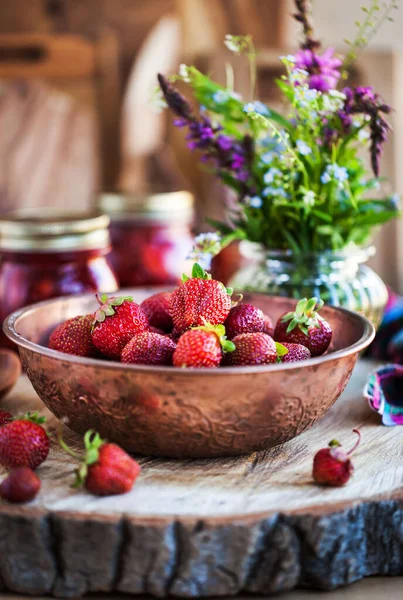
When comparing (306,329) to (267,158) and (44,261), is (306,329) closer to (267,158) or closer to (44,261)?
(267,158)

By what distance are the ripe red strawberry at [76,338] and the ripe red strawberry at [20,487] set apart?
20 cm

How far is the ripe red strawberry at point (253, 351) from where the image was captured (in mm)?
944

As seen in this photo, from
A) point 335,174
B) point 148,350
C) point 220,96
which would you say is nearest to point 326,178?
point 335,174

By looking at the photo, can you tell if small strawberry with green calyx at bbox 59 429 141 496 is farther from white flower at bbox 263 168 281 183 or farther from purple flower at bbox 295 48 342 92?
purple flower at bbox 295 48 342 92

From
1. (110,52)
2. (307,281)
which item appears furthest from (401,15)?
(307,281)

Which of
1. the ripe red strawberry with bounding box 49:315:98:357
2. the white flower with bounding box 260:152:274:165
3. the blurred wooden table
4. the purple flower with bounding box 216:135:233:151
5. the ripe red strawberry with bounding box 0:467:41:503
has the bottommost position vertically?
the blurred wooden table

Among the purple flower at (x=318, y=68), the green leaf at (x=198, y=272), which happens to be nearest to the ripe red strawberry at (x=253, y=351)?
the green leaf at (x=198, y=272)

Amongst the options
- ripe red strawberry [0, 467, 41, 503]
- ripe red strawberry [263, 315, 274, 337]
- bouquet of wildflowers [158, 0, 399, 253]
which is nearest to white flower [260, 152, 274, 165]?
bouquet of wildflowers [158, 0, 399, 253]

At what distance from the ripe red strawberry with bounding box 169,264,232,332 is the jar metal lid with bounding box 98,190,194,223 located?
73 centimetres

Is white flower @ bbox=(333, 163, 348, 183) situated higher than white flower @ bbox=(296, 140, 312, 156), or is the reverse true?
white flower @ bbox=(296, 140, 312, 156)

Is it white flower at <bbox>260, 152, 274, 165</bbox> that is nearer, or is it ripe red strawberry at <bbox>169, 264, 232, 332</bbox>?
ripe red strawberry at <bbox>169, 264, 232, 332</bbox>

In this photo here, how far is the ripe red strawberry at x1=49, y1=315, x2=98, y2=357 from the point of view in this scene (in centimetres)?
104

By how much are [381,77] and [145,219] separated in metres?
1.22

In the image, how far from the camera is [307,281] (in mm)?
1359
